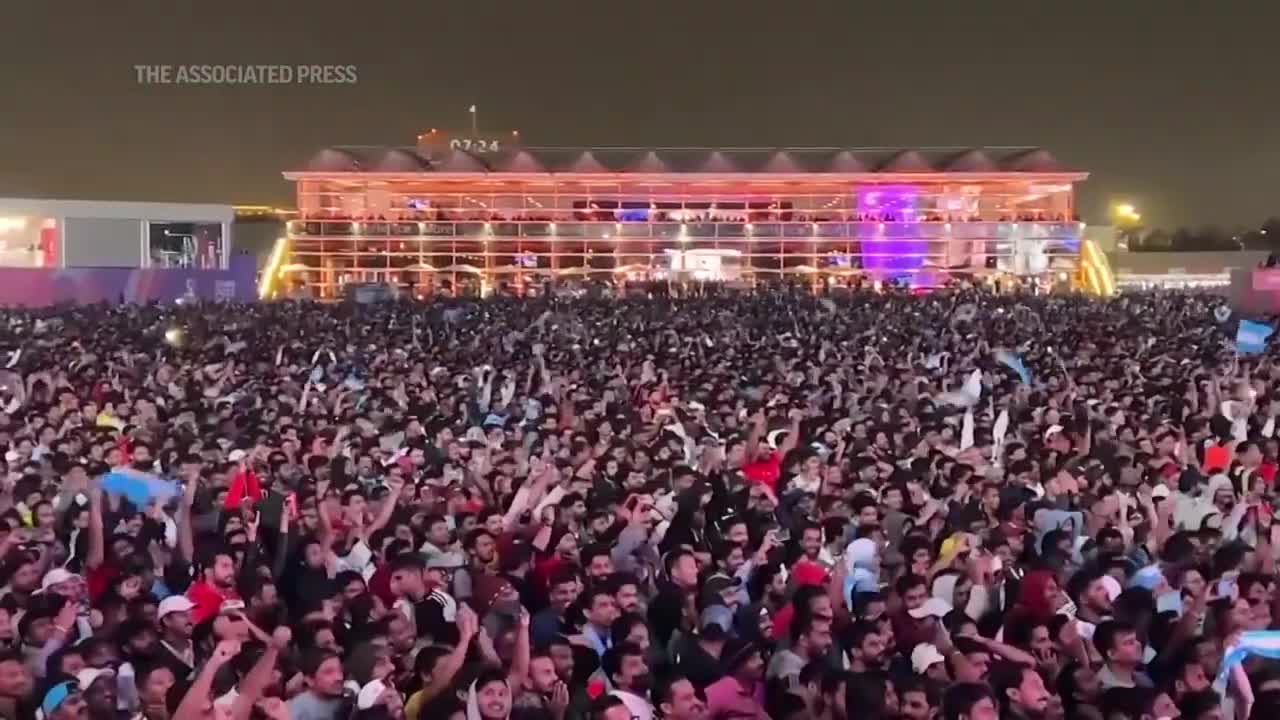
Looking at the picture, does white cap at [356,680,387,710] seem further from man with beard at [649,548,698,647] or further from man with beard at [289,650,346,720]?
man with beard at [649,548,698,647]

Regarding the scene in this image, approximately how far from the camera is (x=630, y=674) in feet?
17.1

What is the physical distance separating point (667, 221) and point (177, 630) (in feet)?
195

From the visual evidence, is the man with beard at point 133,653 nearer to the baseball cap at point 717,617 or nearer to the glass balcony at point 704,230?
the baseball cap at point 717,617

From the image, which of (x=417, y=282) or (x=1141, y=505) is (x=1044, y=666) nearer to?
(x=1141, y=505)

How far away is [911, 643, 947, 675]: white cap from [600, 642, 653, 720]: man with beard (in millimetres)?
971

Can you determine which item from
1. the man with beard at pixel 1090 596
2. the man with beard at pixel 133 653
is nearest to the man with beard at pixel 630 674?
the man with beard at pixel 133 653

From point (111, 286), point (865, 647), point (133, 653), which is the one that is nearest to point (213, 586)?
point (133, 653)

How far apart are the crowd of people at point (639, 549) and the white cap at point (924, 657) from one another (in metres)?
0.01

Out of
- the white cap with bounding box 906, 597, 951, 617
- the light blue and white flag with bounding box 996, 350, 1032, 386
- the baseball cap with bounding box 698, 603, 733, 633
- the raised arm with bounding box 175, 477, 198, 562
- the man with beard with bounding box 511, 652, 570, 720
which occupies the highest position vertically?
the light blue and white flag with bounding box 996, 350, 1032, 386

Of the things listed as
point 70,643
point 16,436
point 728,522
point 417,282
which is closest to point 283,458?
point 16,436

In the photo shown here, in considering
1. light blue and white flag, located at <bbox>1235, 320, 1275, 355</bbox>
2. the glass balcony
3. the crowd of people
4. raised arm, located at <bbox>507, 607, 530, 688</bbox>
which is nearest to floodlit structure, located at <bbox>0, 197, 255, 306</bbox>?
the glass balcony

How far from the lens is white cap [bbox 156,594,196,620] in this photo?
575 cm

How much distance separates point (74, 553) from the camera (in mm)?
7117

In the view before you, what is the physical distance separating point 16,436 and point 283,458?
2246 millimetres
